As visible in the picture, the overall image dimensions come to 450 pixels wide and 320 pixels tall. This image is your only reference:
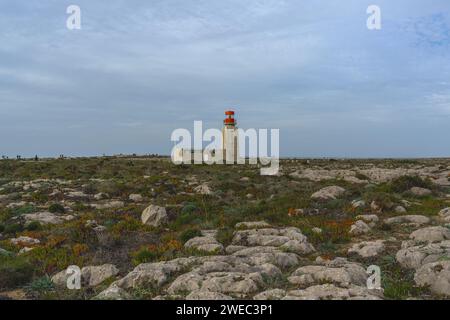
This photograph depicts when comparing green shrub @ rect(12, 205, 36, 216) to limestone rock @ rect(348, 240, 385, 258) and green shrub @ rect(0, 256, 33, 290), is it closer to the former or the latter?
green shrub @ rect(0, 256, 33, 290)

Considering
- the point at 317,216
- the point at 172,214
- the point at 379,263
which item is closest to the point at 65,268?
the point at 172,214

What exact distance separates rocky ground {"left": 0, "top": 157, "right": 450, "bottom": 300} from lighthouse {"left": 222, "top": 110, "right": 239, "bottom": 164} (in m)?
25.5

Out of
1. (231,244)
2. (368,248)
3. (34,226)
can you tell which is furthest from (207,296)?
(34,226)

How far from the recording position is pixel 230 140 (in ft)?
165

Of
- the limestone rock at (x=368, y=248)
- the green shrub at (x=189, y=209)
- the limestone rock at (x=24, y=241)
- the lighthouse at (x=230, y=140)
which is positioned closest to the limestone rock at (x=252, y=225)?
the green shrub at (x=189, y=209)

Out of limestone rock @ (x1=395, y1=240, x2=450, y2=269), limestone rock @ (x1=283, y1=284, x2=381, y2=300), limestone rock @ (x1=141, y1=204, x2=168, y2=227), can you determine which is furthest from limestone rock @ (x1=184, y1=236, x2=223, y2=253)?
limestone rock @ (x1=395, y1=240, x2=450, y2=269)

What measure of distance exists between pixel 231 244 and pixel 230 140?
37745 mm

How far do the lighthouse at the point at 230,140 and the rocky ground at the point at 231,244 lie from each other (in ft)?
83.6

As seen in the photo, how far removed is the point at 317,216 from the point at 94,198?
14.3 metres

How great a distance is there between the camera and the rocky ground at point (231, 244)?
8.70 metres

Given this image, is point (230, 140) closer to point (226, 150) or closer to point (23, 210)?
point (226, 150)

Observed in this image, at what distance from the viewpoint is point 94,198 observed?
24.3 meters

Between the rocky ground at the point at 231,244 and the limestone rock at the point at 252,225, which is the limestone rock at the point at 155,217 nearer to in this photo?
the rocky ground at the point at 231,244
